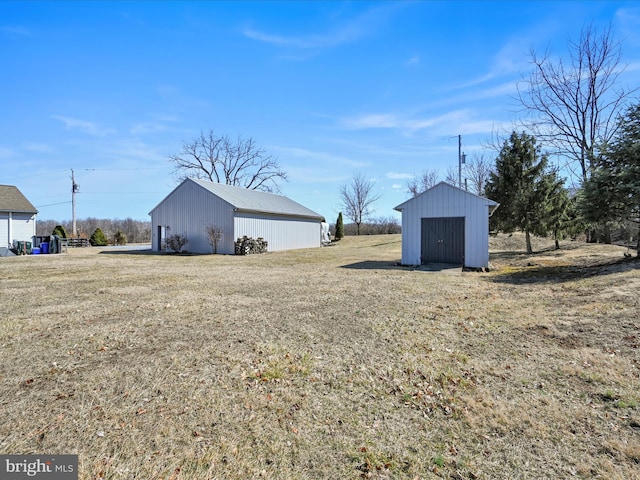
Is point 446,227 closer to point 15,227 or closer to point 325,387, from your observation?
point 325,387

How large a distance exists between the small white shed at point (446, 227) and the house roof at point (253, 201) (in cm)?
1086

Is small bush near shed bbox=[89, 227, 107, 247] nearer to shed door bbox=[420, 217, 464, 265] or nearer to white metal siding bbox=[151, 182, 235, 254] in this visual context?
white metal siding bbox=[151, 182, 235, 254]

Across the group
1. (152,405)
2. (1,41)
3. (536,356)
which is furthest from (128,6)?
(536,356)

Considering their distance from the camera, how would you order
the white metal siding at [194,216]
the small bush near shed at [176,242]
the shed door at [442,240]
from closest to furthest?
the shed door at [442,240]
the white metal siding at [194,216]
the small bush near shed at [176,242]

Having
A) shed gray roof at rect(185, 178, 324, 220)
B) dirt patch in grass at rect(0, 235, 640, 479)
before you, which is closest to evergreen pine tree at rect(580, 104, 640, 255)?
dirt patch in grass at rect(0, 235, 640, 479)

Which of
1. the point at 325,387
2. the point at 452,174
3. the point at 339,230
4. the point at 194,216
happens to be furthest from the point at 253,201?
→ the point at 452,174

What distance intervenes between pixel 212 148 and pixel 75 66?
2757 centimetres

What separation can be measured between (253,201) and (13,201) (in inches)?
666

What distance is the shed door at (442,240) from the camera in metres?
14.5

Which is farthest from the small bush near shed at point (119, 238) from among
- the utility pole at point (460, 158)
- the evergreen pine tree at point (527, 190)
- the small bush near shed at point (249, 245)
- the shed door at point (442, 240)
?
the evergreen pine tree at point (527, 190)

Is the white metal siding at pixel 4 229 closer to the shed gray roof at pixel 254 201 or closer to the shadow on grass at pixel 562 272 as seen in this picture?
the shed gray roof at pixel 254 201

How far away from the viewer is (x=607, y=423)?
269 cm

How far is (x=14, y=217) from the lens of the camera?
22781 mm

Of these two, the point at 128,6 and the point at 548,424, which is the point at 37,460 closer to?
the point at 548,424
